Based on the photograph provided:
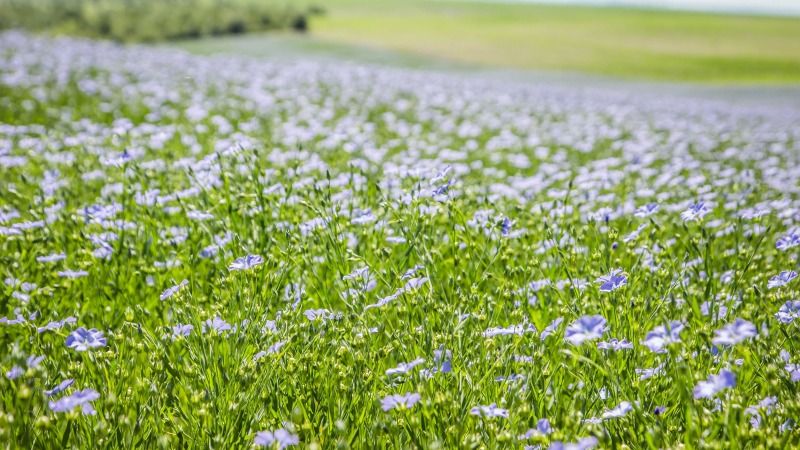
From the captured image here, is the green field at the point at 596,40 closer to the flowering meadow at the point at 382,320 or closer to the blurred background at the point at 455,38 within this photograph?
the blurred background at the point at 455,38

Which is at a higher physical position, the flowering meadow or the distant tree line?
the flowering meadow

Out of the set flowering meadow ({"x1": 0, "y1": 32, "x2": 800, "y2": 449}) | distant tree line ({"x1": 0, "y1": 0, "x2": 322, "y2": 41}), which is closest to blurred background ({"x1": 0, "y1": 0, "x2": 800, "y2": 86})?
distant tree line ({"x1": 0, "y1": 0, "x2": 322, "y2": 41})

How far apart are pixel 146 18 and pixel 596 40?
2196 cm

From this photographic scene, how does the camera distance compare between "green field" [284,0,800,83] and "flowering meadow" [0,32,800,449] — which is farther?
"green field" [284,0,800,83]

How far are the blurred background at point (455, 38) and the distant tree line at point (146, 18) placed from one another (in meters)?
0.05

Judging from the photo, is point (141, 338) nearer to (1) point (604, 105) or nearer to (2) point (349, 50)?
(1) point (604, 105)

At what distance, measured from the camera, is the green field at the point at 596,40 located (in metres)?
29.0

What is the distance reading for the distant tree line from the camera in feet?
89.4

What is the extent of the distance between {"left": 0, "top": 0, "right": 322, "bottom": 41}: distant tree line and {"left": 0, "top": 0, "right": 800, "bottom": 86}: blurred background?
54mm

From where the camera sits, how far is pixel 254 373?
212 centimetres

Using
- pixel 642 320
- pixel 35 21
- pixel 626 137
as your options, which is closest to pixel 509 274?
pixel 642 320

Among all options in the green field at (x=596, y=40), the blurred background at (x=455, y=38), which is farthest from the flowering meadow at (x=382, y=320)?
the green field at (x=596, y=40)

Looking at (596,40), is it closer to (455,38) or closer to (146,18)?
(455,38)

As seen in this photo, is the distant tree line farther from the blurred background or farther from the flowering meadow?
the flowering meadow
